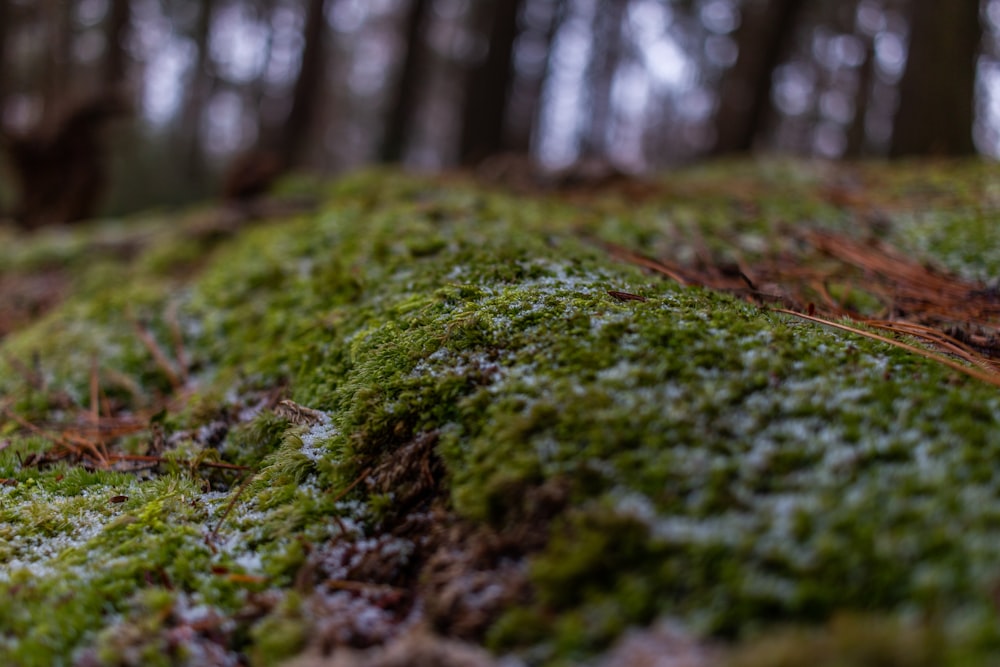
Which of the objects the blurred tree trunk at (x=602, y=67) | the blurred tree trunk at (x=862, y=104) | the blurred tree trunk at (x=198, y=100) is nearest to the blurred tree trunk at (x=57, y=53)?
A: the blurred tree trunk at (x=198, y=100)

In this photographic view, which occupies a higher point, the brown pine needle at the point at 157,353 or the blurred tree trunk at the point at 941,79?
the blurred tree trunk at the point at 941,79

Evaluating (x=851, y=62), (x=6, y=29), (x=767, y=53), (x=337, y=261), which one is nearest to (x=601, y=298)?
(x=337, y=261)

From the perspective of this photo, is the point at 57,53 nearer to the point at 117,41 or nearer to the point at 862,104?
the point at 117,41

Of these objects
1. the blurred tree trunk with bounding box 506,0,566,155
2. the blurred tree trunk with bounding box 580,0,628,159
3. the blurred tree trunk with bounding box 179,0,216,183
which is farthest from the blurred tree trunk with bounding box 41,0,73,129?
the blurred tree trunk with bounding box 580,0,628,159

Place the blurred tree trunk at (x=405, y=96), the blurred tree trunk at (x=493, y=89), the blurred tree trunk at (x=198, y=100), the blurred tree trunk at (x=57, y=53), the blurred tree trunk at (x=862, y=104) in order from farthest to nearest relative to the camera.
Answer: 1. the blurred tree trunk at (x=198, y=100)
2. the blurred tree trunk at (x=862, y=104)
3. the blurred tree trunk at (x=57, y=53)
4. the blurred tree trunk at (x=405, y=96)
5. the blurred tree trunk at (x=493, y=89)

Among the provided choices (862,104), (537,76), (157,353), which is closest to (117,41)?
(537,76)

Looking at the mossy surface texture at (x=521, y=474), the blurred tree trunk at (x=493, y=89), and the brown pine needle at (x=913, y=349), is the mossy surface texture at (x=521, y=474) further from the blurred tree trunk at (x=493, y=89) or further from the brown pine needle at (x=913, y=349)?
the blurred tree trunk at (x=493, y=89)
